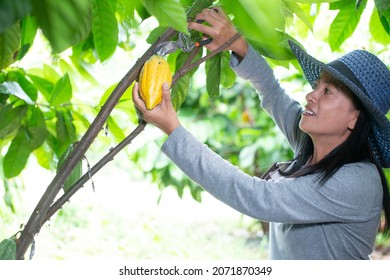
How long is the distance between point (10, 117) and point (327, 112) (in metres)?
0.62

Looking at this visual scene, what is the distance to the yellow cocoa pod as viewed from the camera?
0.84 meters

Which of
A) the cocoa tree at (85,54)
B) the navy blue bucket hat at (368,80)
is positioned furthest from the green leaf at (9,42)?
the navy blue bucket hat at (368,80)

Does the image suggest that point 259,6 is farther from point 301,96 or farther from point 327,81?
point 301,96

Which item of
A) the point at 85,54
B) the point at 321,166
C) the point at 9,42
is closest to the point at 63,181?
the point at 9,42

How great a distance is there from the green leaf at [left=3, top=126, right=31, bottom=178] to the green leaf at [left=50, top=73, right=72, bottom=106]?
0.31ft

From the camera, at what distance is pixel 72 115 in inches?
54.8

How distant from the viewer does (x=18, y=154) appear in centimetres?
122

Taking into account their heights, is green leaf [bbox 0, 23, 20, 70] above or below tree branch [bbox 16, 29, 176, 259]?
above

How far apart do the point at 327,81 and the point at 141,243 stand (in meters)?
2.06

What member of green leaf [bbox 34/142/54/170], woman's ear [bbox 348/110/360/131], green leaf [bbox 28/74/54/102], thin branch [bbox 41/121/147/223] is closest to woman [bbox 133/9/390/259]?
woman's ear [bbox 348/110/360/131]

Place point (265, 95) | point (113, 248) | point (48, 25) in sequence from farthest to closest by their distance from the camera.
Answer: point (113, 248) < point (265, 95) < point (48, 25)

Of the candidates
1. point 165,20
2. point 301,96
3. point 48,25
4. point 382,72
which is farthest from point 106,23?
point 301,96

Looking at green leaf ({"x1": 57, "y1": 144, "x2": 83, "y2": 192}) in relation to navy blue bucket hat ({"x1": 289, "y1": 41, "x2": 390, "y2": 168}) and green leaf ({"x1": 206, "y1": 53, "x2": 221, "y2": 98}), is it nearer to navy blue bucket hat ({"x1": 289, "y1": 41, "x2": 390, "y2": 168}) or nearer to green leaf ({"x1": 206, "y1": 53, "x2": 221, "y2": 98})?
green leaf ({"x1": 206, "y1": 53, "x2": 221, "y2": 98})

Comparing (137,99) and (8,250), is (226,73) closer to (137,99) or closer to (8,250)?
(137,99)
